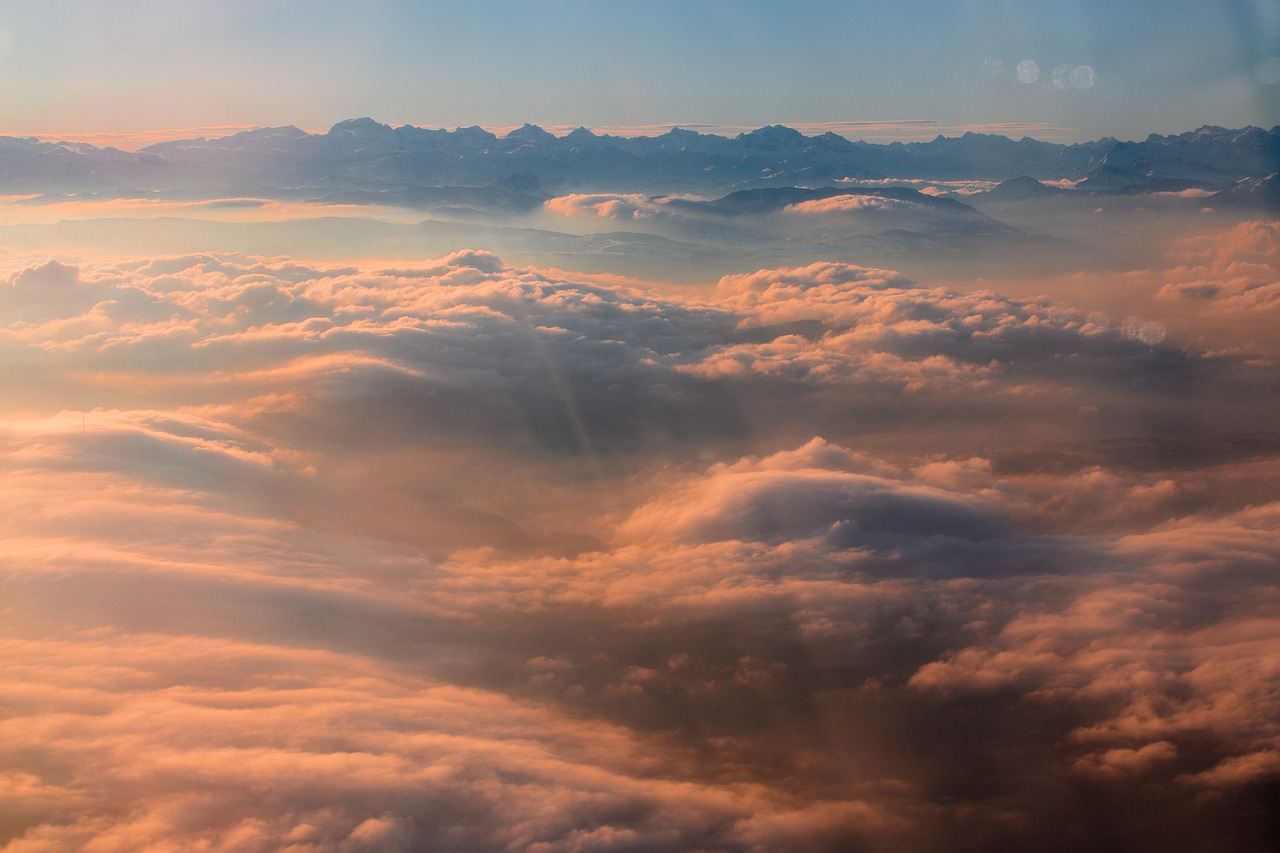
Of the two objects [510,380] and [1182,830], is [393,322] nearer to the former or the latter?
[510,380]

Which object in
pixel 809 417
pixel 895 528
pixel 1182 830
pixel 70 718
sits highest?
pixel 809 417

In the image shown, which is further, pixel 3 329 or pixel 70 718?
pixel 3 329

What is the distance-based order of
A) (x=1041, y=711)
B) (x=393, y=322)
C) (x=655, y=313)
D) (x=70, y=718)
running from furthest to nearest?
(x=655, y=313) < (x=393, y=322) < (x=1041, y=711) < (x=70, y=718)

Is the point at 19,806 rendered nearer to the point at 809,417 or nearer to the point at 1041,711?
the point at 1041,711

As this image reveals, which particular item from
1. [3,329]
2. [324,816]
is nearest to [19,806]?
[324,816]

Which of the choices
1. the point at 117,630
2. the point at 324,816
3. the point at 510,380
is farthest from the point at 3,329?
the point at 324,816

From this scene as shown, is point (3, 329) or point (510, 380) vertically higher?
point (3, 329)

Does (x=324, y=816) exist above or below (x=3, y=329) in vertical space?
below

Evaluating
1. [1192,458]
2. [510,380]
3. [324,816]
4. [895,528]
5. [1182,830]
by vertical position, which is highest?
[510,380]

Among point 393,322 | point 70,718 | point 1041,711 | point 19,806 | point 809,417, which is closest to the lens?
point 19,806
